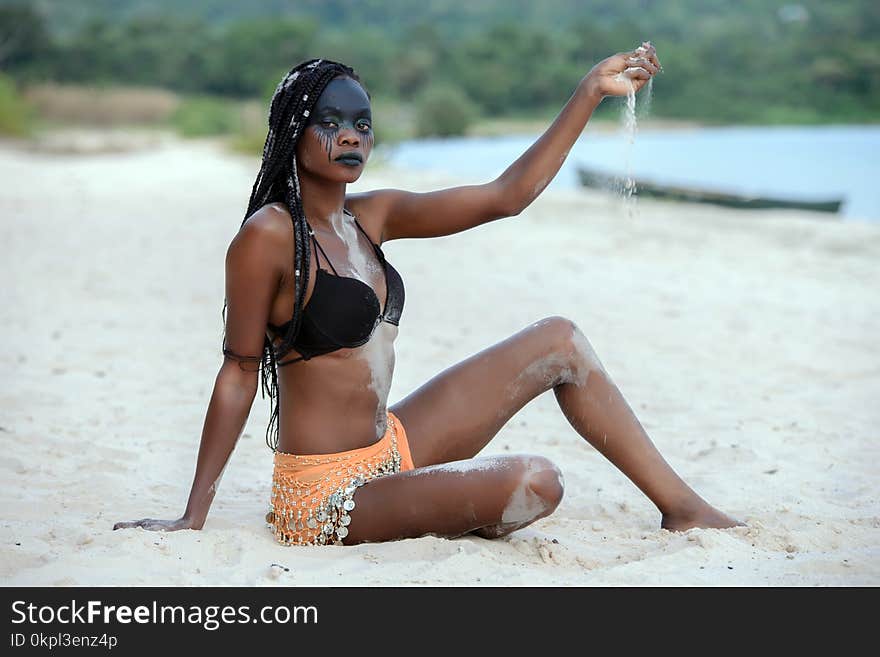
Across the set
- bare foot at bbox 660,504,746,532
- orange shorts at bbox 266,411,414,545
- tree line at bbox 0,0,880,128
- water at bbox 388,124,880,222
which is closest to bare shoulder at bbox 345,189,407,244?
orange shorts at bbox 266,411,414,545

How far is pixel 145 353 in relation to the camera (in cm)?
581

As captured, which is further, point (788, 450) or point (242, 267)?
point (788, 450)

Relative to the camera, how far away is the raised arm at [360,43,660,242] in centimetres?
314

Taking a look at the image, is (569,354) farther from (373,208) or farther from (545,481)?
(373,208)

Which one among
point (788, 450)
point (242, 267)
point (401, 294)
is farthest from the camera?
point (788, 450)

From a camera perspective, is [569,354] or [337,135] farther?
[569,354]

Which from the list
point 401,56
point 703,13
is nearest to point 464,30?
point 703,13

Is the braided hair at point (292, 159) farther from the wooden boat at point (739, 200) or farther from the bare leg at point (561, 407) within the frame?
the wooden boat at point (739, 200)

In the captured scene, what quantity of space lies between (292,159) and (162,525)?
106 cm

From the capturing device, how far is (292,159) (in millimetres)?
3018

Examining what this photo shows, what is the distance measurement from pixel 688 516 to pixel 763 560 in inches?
14.2

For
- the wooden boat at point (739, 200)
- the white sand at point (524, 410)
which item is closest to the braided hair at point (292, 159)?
the white sand at point (524, 410)

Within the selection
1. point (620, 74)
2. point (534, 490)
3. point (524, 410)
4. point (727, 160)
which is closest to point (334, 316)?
point (534, 490)

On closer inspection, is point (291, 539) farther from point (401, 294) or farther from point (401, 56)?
point (401, 56)
